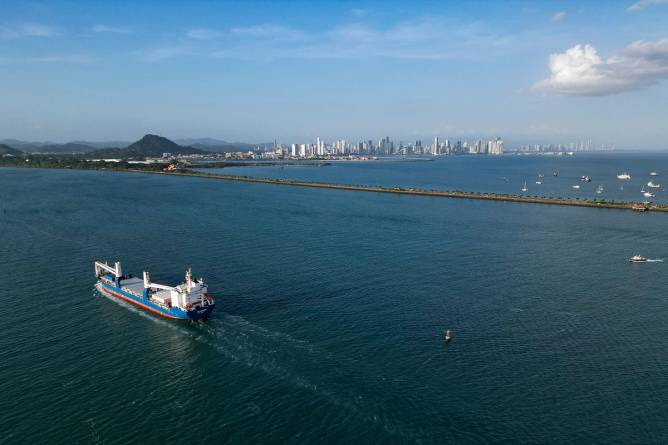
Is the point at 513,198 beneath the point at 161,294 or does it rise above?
above

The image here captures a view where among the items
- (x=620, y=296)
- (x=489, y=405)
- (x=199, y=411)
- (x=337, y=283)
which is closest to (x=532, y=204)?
(x=620, y=296)

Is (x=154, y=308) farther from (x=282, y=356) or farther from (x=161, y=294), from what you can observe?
(x=282, y=356)

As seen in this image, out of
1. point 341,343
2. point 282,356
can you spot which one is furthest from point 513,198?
point 282,356

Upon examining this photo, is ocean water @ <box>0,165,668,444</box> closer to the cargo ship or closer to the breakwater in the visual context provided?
the cargo ship

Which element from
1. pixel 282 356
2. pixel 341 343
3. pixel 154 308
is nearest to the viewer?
pixel 282 356

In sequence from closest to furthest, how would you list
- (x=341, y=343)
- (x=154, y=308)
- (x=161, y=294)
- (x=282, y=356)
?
(x=282, y=356), (x=341, y=343), (x=154, y=308), (x=161, y=294)

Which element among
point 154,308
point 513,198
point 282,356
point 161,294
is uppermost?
point 513,198
